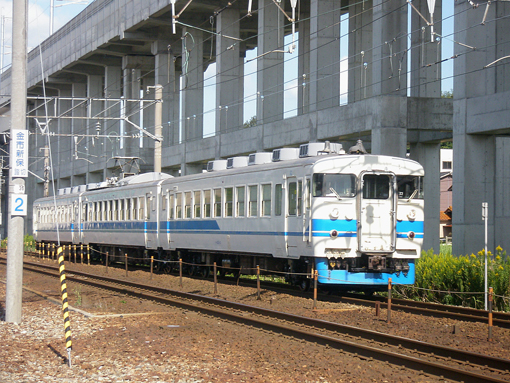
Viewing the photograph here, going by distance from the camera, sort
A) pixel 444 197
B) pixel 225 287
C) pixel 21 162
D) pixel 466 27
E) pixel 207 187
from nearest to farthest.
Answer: pixel 21 162, pixel 225 287, pixel 207 187, pixel 466 27, pixel 444 197

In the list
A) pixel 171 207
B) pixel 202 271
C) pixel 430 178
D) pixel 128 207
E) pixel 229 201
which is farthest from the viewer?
pixel 430 178

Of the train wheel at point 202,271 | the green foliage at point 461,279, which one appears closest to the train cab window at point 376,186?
the green foliage at point 461,279

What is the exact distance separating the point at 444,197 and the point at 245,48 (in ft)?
112

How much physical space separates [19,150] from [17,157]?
0.44 ft

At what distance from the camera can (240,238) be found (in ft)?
65.1

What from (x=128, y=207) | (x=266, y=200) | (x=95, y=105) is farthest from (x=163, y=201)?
(x=95, y=105)

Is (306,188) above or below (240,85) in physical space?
below

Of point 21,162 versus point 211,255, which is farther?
point 211,255

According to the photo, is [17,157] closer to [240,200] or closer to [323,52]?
[240,200]

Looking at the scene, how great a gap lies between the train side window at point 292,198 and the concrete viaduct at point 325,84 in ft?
16.0

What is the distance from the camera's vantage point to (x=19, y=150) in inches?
507

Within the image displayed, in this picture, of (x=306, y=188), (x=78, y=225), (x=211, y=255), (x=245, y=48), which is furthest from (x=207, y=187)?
(x=245, y=48)

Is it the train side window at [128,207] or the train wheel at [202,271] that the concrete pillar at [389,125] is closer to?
the train wheel at [202,271]

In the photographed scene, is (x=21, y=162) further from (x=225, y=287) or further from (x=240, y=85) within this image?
(x=240, y=85)
